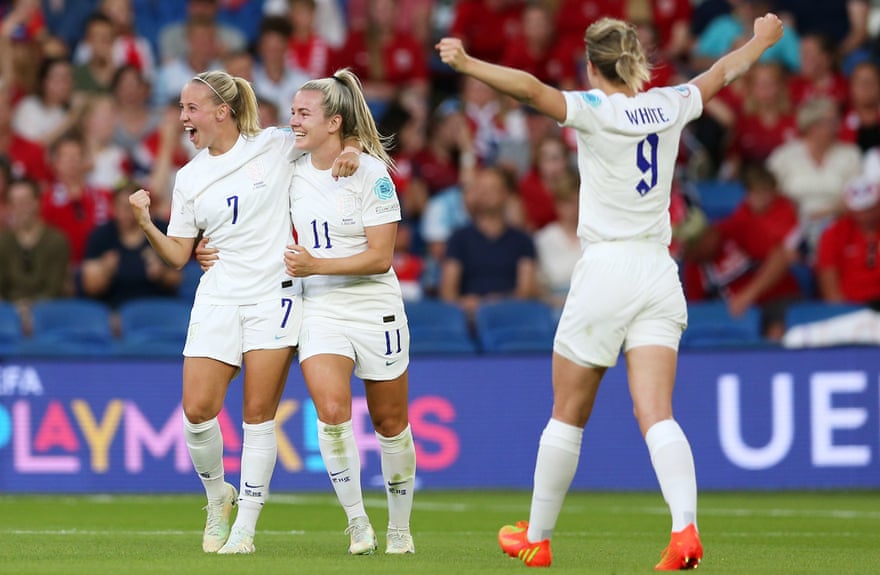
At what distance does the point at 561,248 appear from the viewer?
13.9 meters

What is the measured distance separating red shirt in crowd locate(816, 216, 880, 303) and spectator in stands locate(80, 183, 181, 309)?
18.2ft

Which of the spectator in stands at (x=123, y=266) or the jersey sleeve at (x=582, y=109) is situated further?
the spectator in stands at (x=123, y=266)

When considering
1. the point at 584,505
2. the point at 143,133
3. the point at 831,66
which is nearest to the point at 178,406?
the point at 584,505

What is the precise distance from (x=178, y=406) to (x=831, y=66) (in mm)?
8634

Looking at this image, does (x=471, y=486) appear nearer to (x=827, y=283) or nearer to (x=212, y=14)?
(x=827, y=283)

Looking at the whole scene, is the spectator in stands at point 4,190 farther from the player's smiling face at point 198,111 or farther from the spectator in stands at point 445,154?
the player's smiling face at point 198,111

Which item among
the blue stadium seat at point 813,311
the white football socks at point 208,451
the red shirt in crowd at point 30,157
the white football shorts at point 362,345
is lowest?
the blue stadium seat at point 813,311

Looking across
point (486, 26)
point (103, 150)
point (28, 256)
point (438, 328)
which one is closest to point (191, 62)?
point (103, 150)

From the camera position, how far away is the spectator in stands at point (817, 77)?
16.6 metres

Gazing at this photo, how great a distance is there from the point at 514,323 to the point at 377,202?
19.3 feet

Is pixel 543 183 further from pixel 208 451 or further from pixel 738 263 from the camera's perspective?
pixel 208 451

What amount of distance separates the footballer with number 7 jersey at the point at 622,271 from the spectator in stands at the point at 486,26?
10933 mm

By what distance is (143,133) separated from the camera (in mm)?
15242

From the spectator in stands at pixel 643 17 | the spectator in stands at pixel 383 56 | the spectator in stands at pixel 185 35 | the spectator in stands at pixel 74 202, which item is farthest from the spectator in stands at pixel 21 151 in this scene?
the spectator in stands at pixel 643 17
